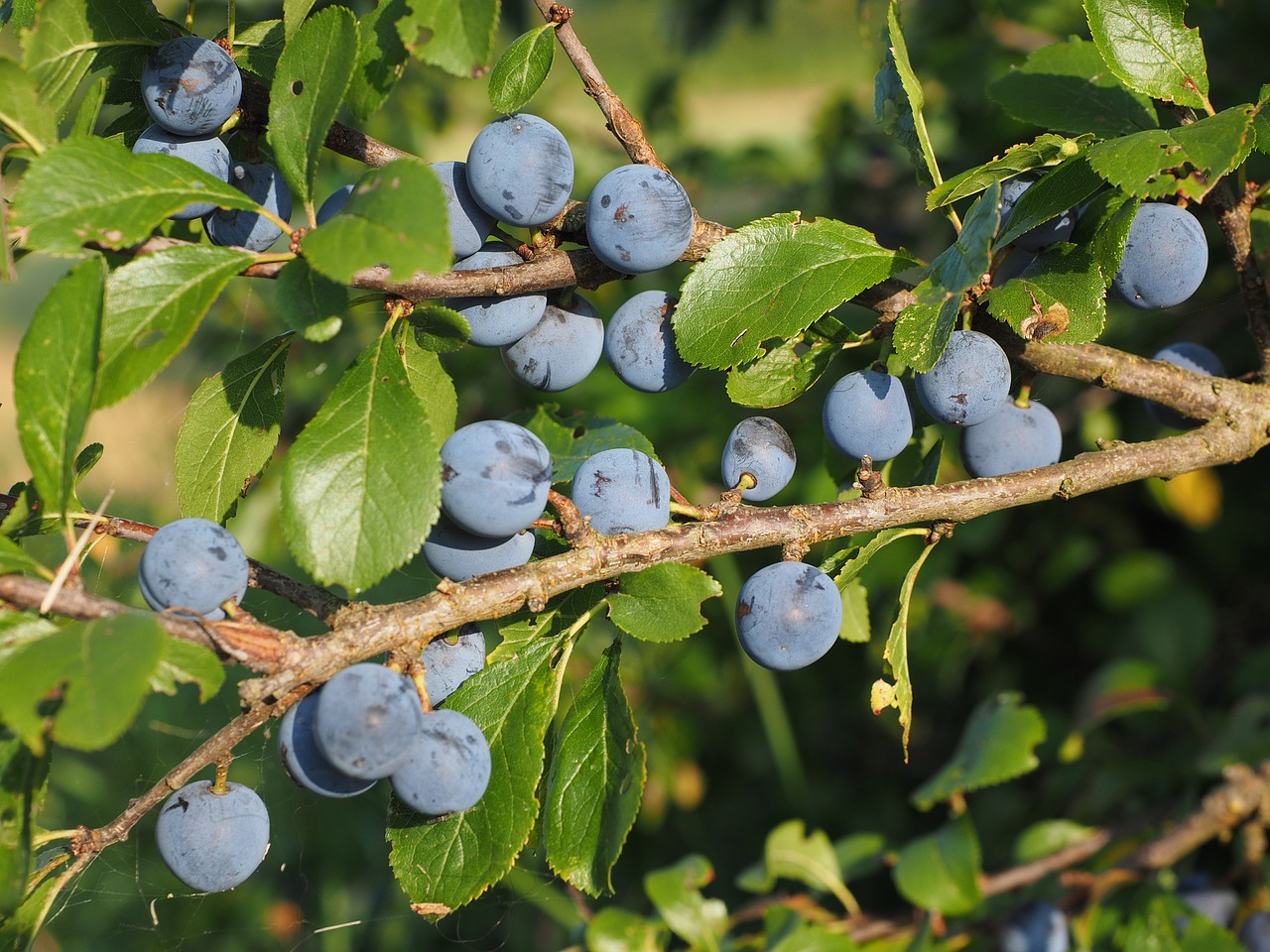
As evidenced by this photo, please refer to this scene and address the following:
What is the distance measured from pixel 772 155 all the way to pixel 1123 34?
2192mm

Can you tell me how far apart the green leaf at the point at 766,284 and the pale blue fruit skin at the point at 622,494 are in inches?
4.8

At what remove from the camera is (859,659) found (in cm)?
254

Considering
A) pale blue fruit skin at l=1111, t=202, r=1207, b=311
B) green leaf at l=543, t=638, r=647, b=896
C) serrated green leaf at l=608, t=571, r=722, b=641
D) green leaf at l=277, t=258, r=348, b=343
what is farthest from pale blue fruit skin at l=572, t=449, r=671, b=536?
pale blue fruit skin at l=1111, t=202, r=1207, b=311

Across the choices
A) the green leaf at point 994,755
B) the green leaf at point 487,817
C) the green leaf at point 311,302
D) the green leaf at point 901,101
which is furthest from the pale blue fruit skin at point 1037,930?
the green leaf at point 311,302

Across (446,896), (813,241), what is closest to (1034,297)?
(813,241)

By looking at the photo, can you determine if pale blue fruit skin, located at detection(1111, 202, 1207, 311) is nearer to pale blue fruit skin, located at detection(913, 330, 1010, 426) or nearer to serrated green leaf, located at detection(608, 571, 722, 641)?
pale blue fruit skin, located at detection(913, 330, 1010, 426)

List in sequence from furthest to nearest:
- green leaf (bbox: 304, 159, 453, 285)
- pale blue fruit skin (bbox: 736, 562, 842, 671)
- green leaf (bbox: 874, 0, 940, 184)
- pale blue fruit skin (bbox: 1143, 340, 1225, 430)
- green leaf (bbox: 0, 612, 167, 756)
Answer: pale blue fruit skin (bbox: 1143, 340, 1225, 430), green leaf (bbox: 874, 0, 940, 184), pale blue fruit skin (bbox: 736, 562, 842, 671), green leaf (bbox: 304, 159, 453, 285), green leaf (bbox: 0, 612, 167, 756)

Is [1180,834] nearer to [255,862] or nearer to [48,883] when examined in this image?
[255,862]

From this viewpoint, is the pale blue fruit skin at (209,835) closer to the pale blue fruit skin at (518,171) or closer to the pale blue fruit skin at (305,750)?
the pale blue fruit skin at (305,750)

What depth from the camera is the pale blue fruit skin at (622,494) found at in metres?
0.93

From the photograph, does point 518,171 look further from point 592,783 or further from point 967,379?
point 592,783

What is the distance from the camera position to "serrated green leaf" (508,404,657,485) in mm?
1082

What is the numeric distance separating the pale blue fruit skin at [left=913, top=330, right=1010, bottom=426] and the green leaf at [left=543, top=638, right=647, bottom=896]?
396 millimetres

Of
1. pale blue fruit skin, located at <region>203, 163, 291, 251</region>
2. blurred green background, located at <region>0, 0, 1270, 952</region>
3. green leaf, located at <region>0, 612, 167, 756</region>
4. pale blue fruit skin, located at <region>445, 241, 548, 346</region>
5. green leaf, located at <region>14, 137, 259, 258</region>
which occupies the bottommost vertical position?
blurred green background, located at <region>0, 0, 1270, 952</region>
